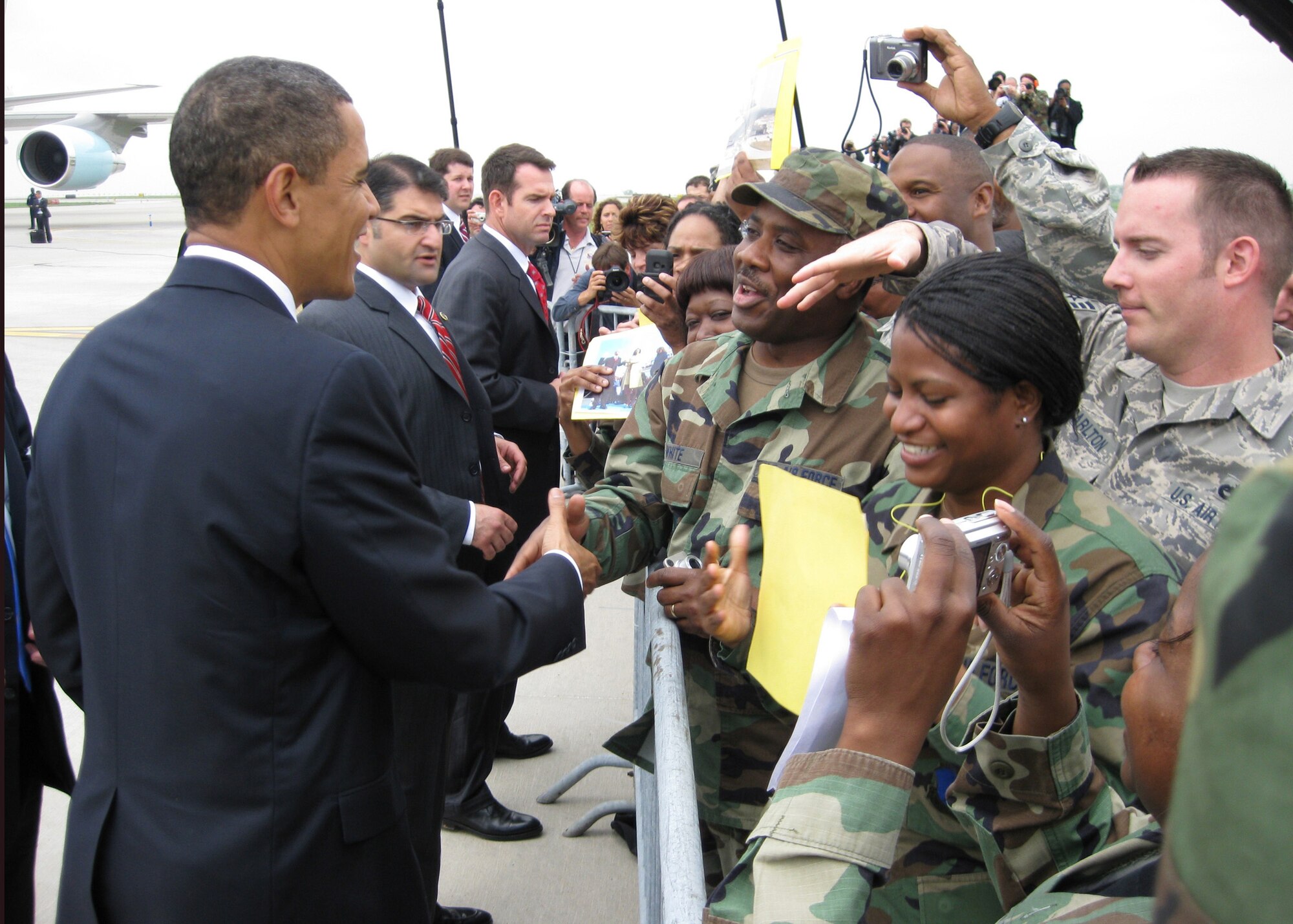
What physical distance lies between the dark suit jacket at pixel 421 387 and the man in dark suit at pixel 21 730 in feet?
2.91

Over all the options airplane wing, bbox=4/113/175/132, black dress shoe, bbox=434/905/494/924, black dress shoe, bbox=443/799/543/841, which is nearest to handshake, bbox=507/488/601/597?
black dress shoe, bbox=434/905/494/924

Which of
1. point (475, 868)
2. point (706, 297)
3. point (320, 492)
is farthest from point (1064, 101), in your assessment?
point (320, 492)

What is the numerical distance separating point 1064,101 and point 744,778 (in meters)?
13.0

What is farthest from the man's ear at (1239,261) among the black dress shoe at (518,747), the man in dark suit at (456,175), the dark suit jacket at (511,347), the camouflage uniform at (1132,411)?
the man in dark suit at (456,175)

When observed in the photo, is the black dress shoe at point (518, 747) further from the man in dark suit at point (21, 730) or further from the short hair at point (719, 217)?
the short hair at point (719, 217)

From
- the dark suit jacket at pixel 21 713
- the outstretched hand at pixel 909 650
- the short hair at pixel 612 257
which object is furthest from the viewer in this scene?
the short hair at pixel 612 257

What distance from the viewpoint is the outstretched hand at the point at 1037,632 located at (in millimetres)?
1129

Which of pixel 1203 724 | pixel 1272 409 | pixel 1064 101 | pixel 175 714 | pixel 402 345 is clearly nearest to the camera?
pixel 1203 724

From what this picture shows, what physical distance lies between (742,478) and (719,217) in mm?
1912

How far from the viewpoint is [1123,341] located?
235cm

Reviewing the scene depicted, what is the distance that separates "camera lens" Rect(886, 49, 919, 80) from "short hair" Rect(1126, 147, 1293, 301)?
1.01 metres

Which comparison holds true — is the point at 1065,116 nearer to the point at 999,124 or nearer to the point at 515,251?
the point at 515,251

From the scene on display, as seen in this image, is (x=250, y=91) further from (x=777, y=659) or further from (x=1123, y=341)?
(x=1123, y=341)

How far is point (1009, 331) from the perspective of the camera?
1.55m
